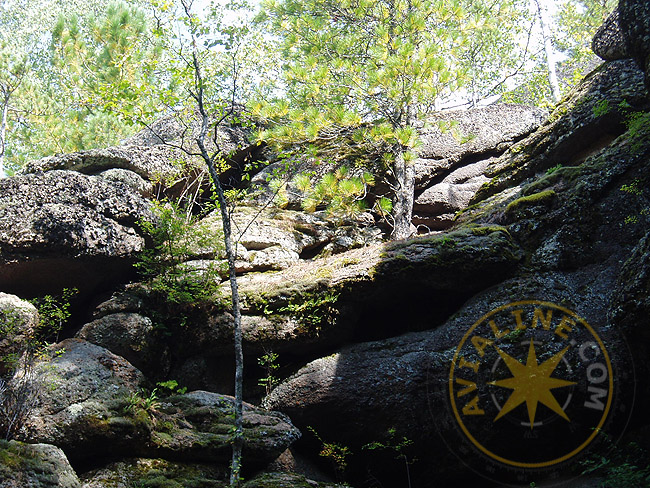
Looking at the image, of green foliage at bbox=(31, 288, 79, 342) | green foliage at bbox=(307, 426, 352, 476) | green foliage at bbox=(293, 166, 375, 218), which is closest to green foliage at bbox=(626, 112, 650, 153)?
green foliage at bbox=(293, 166, 375, 218)

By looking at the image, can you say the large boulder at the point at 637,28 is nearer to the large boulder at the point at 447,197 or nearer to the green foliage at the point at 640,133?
the green foliage at the point at 640,133

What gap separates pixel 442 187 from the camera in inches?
410

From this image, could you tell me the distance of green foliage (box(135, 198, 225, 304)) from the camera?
7.22 metres

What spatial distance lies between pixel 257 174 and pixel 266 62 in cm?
336

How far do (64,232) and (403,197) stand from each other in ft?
19.4

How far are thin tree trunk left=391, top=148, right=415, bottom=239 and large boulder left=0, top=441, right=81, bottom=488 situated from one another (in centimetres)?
632

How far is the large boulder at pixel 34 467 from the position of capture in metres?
3.73

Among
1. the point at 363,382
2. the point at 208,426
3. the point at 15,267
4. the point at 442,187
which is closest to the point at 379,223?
the point at 442,187

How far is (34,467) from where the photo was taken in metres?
3.91

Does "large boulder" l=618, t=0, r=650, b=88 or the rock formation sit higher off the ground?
"large boulder" l=618, t=0, r=650, b=88

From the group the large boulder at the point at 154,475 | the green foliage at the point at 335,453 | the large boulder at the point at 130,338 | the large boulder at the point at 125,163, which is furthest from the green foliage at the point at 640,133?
the large boulder at the point at 125,163

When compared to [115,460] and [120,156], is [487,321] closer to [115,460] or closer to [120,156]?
[115,460]

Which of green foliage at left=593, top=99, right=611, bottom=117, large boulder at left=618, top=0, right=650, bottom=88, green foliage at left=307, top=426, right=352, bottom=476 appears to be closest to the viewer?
large boulder at left=618, top=0, right=650, bottom=88

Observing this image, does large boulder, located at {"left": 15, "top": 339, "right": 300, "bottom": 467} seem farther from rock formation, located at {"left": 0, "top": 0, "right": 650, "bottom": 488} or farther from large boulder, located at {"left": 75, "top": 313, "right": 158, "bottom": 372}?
large boulder, located at {"left": 75, "top": 313, "right": 158, "bottom": 372}
